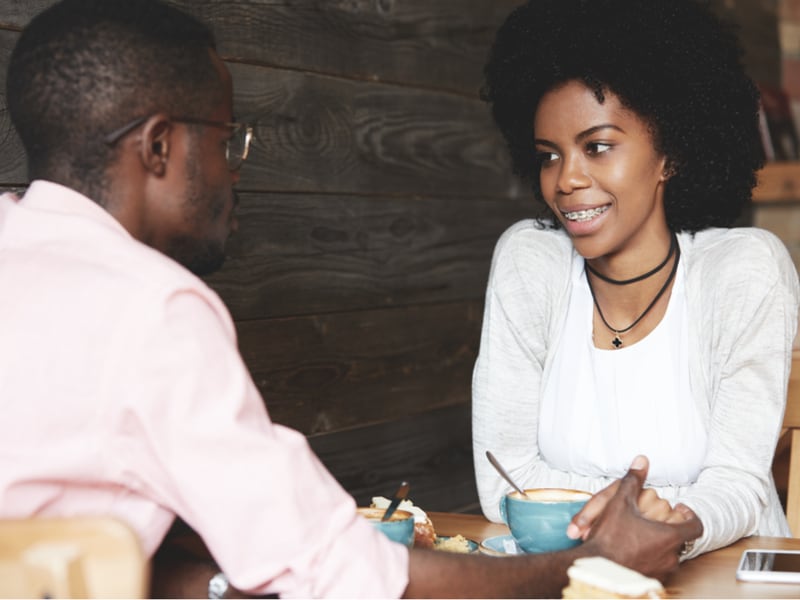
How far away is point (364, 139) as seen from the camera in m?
2.48

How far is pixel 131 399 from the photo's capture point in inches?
35.9

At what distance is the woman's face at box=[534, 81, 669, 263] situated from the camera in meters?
1.79

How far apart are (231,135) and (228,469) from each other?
439mm

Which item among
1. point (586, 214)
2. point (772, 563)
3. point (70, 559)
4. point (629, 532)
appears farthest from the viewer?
point (586, 214)

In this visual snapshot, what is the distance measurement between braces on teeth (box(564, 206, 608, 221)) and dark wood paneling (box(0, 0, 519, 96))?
767 mm

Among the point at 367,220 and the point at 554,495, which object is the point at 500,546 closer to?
the point at 554,495

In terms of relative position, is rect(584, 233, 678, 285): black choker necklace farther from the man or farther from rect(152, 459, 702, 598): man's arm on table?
the man

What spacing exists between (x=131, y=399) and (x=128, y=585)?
0.53ft

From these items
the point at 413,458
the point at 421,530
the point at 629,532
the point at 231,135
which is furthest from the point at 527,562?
the point at 413,458

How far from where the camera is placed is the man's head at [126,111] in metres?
1.08

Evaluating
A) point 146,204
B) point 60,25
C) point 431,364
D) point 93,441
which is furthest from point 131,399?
point 431,364

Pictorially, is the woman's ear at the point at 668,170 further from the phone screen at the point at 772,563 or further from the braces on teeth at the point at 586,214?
the phone screen at the point at 772,563

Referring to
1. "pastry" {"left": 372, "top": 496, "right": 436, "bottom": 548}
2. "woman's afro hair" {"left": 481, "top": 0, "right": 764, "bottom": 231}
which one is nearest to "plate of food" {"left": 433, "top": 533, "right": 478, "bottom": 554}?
"pastry" {"left": 372, "top": 496, "right": 436, "bottom": 548}

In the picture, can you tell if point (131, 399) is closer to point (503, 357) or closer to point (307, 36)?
point (503, 357)
